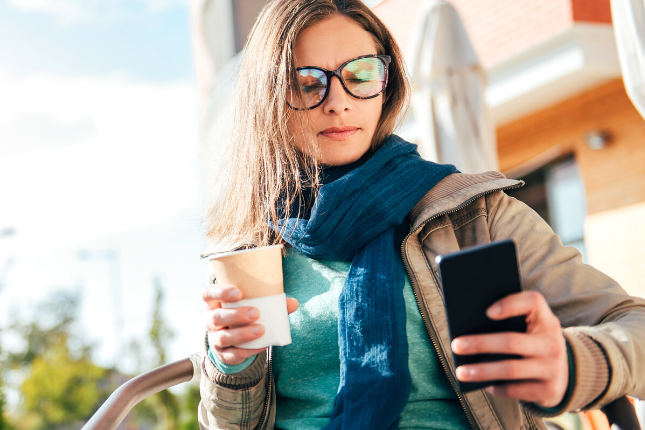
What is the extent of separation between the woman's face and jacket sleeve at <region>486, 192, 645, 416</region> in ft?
1.56

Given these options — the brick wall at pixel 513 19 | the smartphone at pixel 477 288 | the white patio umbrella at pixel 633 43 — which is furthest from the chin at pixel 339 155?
the brick wall at pixel 513 19

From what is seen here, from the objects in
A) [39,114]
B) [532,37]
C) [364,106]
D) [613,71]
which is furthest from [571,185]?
[39,114]

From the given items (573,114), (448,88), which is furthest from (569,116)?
(448,88)

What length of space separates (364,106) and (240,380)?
93cm

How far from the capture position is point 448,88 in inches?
186

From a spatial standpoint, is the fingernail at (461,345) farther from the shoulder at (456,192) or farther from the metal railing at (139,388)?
the metal railing at (139,388)

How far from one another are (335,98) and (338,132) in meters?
0.11

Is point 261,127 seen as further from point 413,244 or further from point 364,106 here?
point 413,244

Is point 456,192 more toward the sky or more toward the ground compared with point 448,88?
more toward the ground

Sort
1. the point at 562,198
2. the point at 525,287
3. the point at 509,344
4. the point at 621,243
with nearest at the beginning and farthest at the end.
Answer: the point at 509,344, the point at 525,287, the point at 621,243, the point at 562,198

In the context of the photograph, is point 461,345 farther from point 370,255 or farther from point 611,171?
point 611,171

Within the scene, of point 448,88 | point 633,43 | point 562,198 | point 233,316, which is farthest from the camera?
point 562,198

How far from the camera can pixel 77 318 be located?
137ft

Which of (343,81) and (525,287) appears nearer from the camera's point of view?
(525,287)
